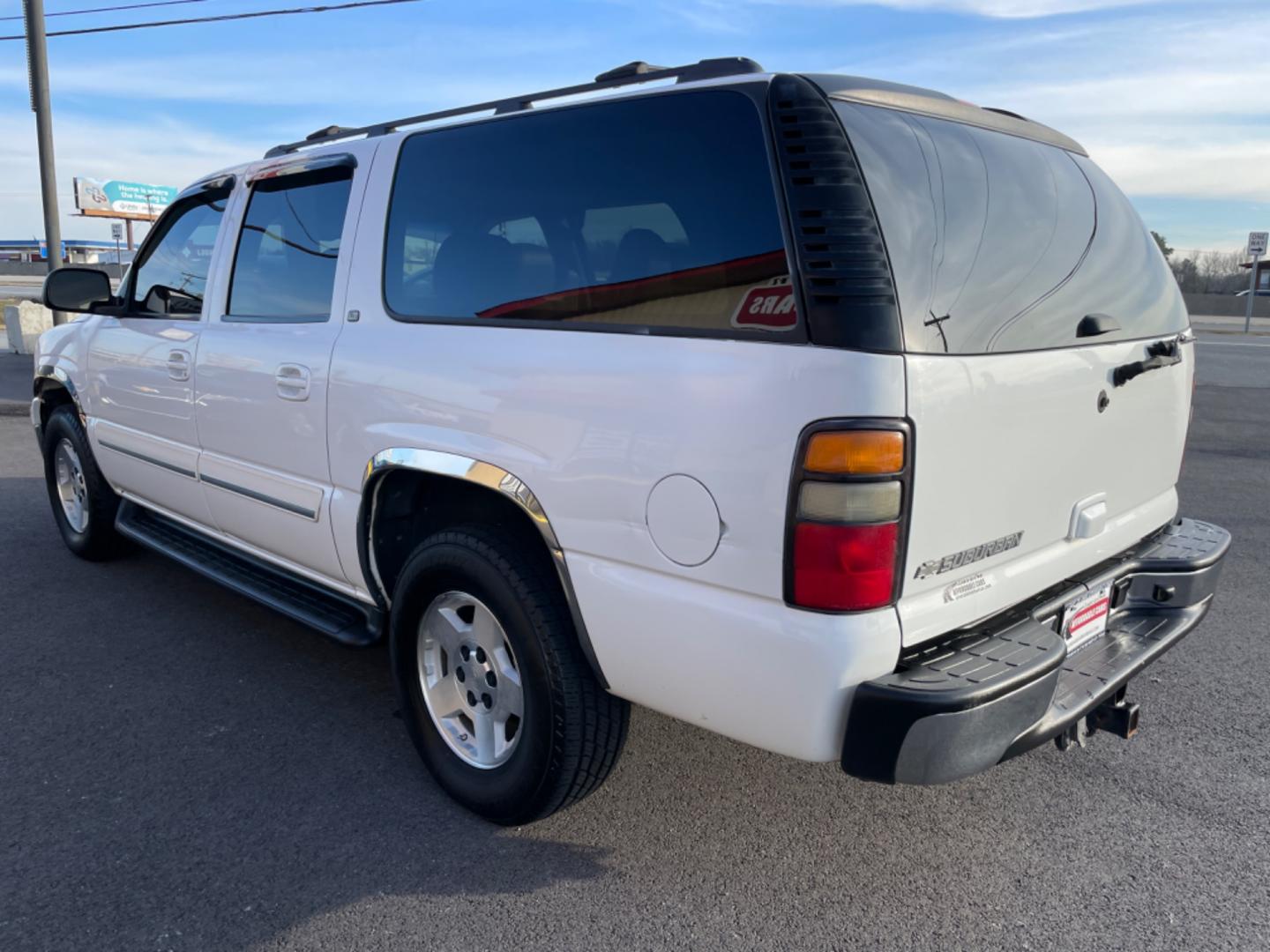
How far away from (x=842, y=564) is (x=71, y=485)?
5071 millimetres

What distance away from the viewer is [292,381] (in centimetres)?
332

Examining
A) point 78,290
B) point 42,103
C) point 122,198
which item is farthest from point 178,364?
point 122,198

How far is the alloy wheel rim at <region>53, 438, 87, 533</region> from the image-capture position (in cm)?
529

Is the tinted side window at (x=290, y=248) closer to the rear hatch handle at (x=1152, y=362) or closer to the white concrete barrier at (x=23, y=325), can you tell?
the rear hatch handle at (x=1152, y=362)

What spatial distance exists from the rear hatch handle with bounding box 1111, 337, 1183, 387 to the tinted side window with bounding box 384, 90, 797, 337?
1.10 metres

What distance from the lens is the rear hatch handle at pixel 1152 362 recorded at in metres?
2.58

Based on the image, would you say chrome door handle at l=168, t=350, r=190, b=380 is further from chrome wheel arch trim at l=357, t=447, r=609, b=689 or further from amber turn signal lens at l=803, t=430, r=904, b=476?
amber turn signal lens at l=803, t=430, r=904, b=476

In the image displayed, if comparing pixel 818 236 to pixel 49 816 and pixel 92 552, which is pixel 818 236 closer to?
pixel 49 816

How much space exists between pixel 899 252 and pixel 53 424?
5021mm

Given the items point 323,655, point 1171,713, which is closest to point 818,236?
point 1171,713

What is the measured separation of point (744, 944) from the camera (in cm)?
236

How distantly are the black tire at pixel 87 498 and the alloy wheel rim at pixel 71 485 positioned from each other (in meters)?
0.02

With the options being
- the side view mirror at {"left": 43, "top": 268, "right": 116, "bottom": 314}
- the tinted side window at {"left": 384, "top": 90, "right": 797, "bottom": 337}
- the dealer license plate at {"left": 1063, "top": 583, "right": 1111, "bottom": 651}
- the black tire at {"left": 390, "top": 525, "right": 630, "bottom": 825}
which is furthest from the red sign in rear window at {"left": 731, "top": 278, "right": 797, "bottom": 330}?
the side view mirror at {"left": 43, "top": 268, "right": 116, "bottom": 314}

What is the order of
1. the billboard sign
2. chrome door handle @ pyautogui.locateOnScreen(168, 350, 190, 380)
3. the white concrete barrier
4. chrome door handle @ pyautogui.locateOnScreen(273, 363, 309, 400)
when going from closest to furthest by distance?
chrome door handle @ pyautogui.locateOnScreen(273, 363, 309, 400), chrome door handle @ pyautogui.locateOnScreen(168, 350, 190, 380), the white concrete barrier, the billboard sign
